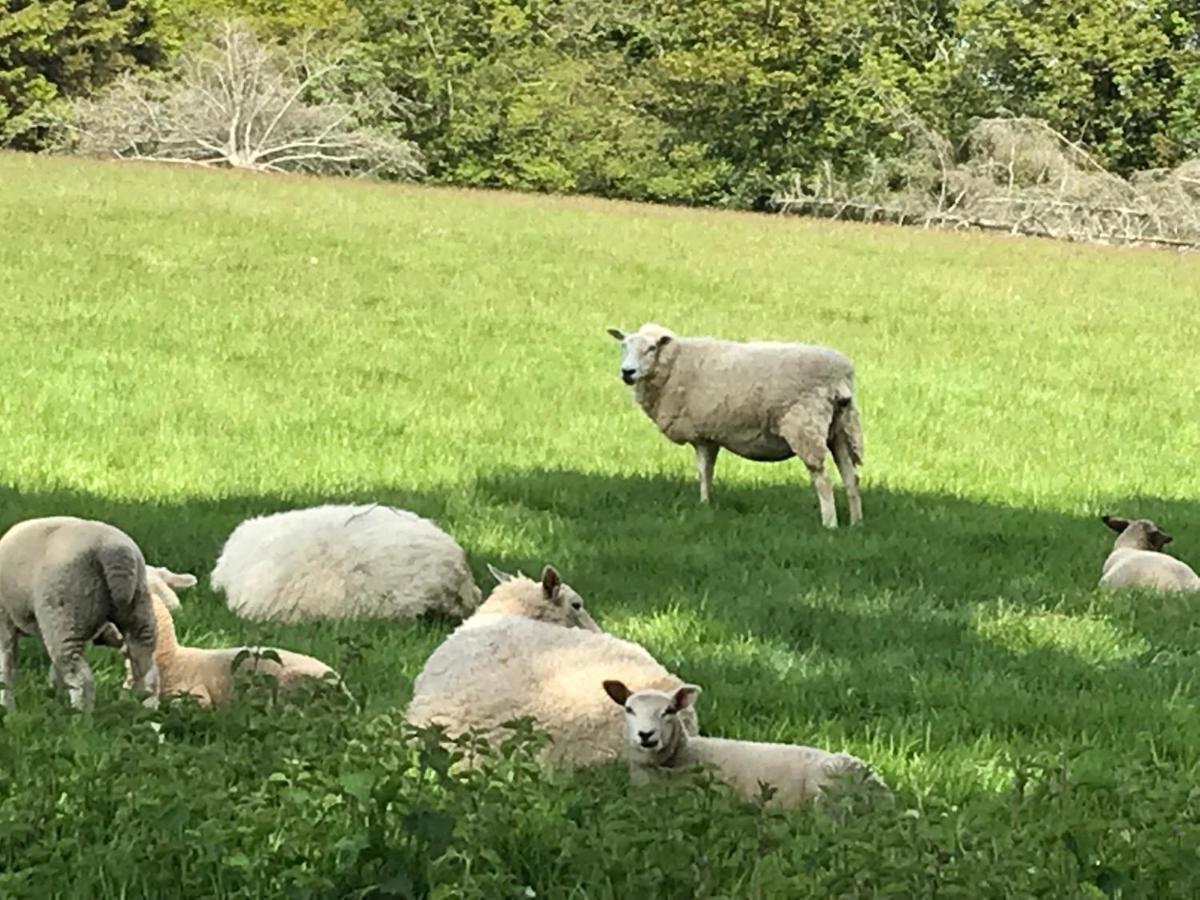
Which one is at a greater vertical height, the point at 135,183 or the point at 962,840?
the point at 962,840

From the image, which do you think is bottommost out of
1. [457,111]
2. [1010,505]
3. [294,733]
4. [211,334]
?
[457,111]

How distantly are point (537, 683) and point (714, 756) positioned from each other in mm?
713

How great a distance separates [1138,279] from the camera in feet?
84.8

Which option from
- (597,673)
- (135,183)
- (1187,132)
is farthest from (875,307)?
(1187,132)

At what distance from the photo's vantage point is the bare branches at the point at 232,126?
36.5 metres

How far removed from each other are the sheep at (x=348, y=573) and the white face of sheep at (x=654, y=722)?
2.48 m

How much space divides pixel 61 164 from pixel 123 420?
21956mm

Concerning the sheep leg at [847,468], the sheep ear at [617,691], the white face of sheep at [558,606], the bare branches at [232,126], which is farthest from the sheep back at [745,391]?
the bare branches at [232,126]

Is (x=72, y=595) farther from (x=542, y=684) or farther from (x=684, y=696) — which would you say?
(x=684, y=696)

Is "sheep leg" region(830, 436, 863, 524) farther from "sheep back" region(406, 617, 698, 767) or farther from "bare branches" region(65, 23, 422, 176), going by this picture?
"bare branches" region(65, 23, 422, 176)

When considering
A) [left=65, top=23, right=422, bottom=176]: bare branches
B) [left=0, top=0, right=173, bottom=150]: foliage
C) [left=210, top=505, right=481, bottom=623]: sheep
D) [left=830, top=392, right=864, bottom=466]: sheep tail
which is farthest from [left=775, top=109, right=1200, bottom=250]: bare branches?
[left=210, top=505, right=481, bottom=623]: sheep

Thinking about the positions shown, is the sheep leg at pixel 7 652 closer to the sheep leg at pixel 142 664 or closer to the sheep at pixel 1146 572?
the sheep leg at pixel 142 664

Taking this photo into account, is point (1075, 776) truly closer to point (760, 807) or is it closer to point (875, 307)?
point (760, 807)

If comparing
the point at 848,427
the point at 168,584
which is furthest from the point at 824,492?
the point at 168,584
